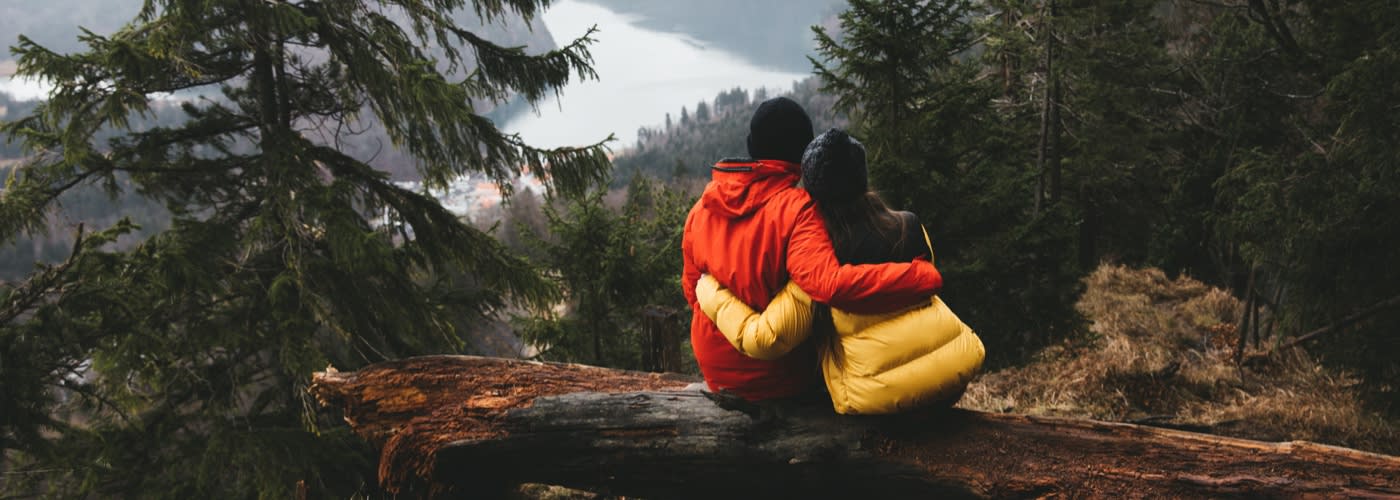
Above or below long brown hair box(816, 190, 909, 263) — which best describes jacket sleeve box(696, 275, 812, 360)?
below

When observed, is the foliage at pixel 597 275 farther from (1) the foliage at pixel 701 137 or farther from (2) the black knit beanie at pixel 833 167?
(1) the foliage at pixel 701 137

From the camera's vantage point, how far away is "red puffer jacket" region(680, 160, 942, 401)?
2.46m

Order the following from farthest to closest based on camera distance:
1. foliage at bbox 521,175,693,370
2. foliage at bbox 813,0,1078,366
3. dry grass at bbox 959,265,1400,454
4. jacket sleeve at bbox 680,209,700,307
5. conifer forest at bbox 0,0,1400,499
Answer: foliage at bbox 521,175,693,370 < foliage at bbox 813,0,1078,366 < dry grass at bbox 959,265,1400,454 < conifer forest at bbox 0,0,1400,499 < jacket sleeve at bbox 680,209,700,307

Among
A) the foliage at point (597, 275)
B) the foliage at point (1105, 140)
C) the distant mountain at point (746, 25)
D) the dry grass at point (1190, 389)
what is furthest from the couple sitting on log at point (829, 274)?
the distant mountain at point (746, 25)

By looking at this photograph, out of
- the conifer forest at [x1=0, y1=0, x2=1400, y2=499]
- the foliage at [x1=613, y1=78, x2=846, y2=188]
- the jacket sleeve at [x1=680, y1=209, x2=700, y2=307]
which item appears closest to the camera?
the jacket sleeve at [x1=680, y1=209, x2=700, y2=307]

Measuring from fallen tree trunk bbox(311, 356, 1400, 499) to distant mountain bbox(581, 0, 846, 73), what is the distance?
16750 centimetres

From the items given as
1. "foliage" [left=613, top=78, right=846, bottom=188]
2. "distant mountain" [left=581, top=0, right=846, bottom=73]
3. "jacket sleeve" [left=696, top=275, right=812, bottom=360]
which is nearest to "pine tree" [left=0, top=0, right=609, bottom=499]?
"jacket sleeve" [left=696, top=275, right=812, bottom=360]

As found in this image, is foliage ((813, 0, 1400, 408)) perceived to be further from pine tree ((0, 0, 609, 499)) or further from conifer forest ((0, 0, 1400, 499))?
pine tree ((0, 0, 609, 499))

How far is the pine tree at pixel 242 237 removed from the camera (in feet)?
14.3

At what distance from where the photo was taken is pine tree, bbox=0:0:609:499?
172 inches

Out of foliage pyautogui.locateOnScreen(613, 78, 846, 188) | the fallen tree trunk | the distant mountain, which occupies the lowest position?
the fallen tree trunk

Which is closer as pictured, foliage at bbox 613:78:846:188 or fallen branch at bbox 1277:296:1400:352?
fallen branch at bbox 1277:296:1400:352

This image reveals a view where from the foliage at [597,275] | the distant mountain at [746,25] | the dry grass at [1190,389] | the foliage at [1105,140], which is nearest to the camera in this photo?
the foliage at [1105,140]

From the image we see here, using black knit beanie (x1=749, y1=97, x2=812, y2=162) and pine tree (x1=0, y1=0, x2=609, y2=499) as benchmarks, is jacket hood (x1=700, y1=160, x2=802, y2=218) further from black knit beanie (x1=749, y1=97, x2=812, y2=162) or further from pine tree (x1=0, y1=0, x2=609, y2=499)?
pine tree (x1=0, y1=0, x2=609, y2=499)
